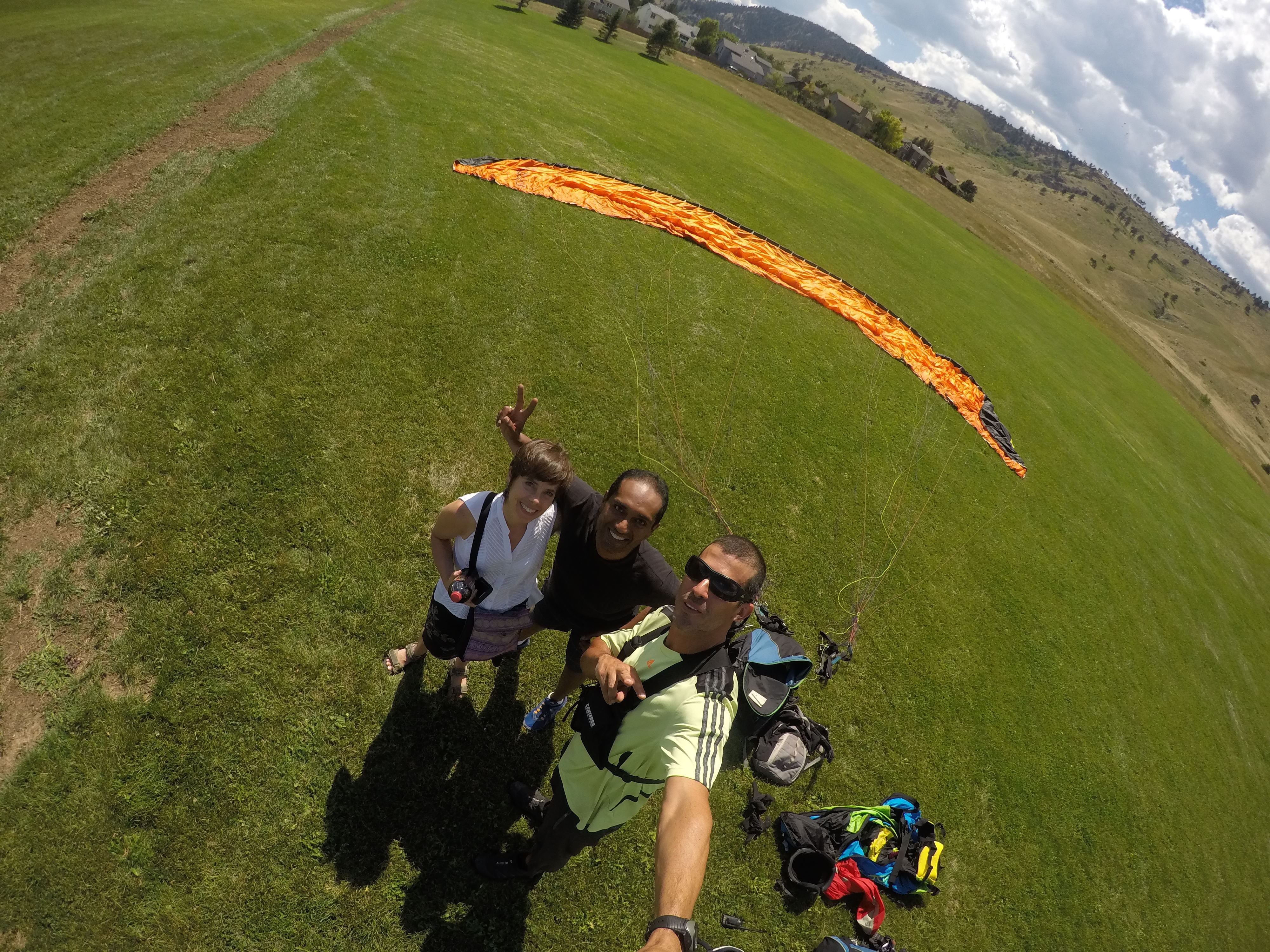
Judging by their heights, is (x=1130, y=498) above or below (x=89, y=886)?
above

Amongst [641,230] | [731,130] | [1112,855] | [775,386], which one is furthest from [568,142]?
[1112,855]

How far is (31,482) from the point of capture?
5422 mm

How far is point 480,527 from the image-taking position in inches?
151

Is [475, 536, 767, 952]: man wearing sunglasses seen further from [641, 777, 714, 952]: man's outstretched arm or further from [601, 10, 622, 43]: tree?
[601, 10, 622, 43]: tree

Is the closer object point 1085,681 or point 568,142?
point 1085,681

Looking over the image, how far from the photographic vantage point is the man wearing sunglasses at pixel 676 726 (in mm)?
2449

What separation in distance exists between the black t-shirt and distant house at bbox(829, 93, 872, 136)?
106 meters

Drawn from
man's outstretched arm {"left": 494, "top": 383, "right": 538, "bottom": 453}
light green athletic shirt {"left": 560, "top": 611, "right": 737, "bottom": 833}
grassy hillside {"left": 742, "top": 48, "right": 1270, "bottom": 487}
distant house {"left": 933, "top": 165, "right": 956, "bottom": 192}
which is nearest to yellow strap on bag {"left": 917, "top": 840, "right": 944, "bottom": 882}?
light green athletic shirt {"left": 560, "top": 611, "right": 737, "bottom": 833}

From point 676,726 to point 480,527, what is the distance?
187 cm

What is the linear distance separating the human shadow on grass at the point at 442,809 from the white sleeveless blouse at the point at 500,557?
57.4 inches

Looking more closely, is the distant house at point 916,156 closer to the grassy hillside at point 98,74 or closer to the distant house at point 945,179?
the distant house at point 945,179

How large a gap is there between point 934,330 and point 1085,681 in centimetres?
1121

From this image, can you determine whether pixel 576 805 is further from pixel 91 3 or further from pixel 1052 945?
pixel 91 3

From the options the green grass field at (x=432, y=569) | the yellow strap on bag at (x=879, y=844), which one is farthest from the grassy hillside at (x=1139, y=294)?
the yellow strap on bag at (x=879, y=844)
